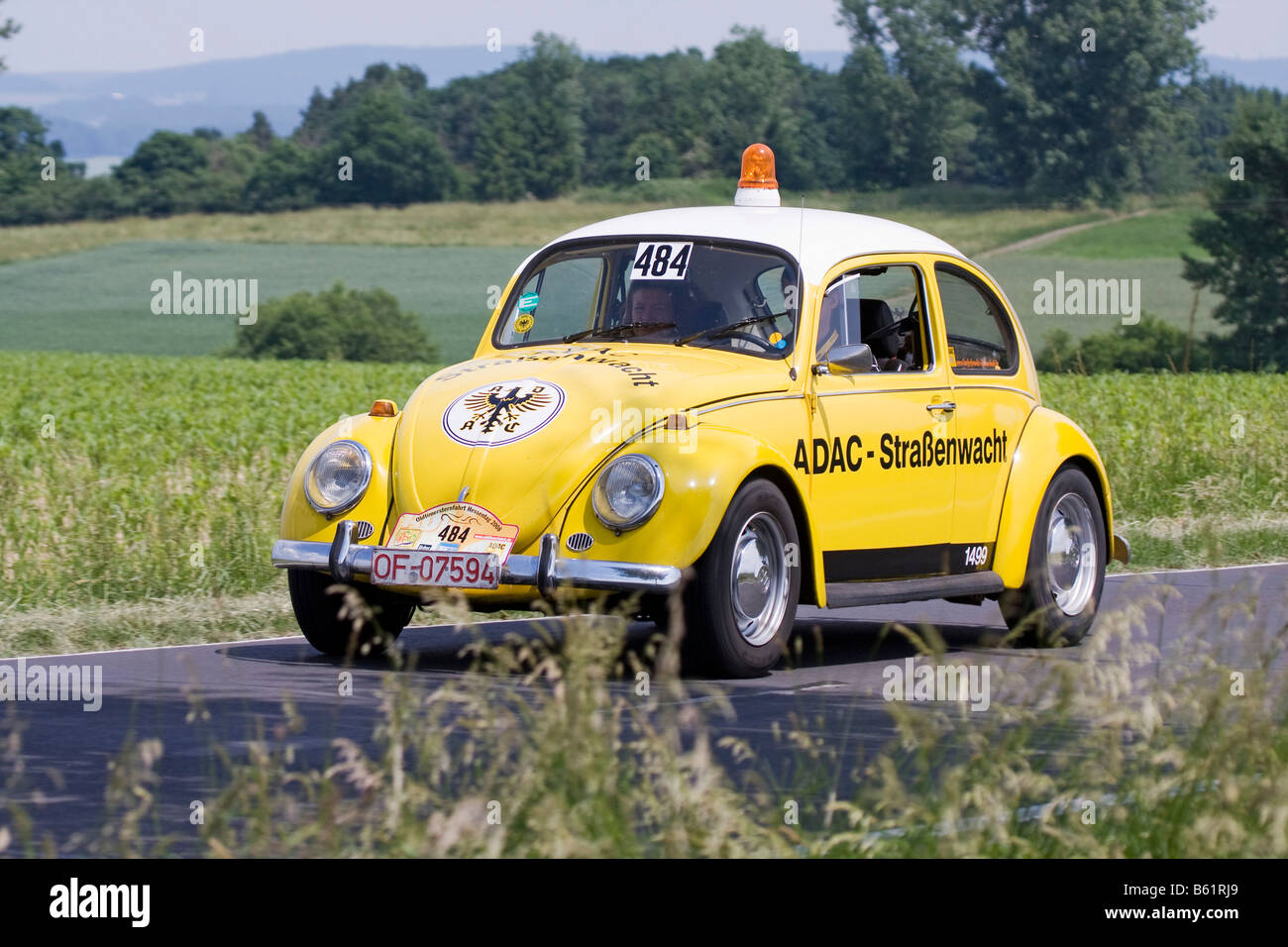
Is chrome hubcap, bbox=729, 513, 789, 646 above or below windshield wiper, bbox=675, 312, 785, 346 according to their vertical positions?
below

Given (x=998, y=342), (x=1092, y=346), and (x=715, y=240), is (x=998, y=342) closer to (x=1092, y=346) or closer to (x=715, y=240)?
(x=715, y=240)

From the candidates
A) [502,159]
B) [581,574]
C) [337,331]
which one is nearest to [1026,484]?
[581,574]

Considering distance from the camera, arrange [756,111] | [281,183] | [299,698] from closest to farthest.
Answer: [299,698] < [281,183] < [756,111]

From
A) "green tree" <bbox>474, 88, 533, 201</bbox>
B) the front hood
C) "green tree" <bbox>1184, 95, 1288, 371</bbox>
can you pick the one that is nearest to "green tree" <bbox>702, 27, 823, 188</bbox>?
"green tree" <bbox>474, 88, 533, 201</bbox>

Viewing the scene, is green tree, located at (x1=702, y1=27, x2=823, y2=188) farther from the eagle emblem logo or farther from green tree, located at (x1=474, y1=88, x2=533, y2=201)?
the eagle emblem logo

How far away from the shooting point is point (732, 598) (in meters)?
8.48

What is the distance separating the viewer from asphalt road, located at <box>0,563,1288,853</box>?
241 inches

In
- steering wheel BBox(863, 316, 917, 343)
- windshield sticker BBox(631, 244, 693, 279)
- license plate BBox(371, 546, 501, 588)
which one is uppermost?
windshield sticker BBox(631, 244, 693, 279)

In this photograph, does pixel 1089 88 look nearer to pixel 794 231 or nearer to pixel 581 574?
pixel 794 231

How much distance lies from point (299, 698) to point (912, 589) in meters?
3.05

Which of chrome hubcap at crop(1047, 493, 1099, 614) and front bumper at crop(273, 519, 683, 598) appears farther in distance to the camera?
chrome hubcap at crop(1047, 493, 1099, 614)

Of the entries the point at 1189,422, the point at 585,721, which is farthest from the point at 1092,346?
the point at 585,721

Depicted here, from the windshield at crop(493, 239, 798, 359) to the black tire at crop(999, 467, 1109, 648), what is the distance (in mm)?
1874
